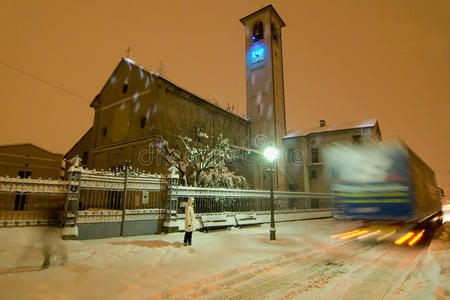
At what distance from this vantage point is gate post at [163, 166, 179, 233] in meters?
10.6

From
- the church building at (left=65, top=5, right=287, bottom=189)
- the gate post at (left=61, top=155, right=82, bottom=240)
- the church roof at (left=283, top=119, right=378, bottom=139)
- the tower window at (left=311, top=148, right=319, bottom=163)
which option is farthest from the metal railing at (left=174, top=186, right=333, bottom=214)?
the church roof at (left=283, top=119, right=378, bottom=139)

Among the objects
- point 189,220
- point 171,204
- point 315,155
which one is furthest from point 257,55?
point 189,220

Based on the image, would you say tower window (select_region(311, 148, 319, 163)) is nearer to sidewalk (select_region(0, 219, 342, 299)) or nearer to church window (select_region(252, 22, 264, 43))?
church window (select_region(252, 22, 264, 43))

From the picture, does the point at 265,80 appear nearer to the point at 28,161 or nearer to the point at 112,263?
the point at 28,161

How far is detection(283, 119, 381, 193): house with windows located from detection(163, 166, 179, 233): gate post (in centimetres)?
2720

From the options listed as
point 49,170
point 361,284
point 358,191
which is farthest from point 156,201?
point 49,170

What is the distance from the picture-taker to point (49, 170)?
3120 cm

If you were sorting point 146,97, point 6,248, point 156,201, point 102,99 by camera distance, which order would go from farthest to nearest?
A: point 102,99, point 146,97, point 156,201, point 6,248

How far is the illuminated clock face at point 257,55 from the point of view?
119 ft

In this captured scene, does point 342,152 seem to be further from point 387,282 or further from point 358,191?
point 387,282

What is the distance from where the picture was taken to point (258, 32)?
3725cm

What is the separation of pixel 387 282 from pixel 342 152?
1160 cm

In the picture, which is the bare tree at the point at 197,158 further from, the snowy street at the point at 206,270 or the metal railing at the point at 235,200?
the snowy street at the point at 206,270

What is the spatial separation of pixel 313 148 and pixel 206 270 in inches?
1312
